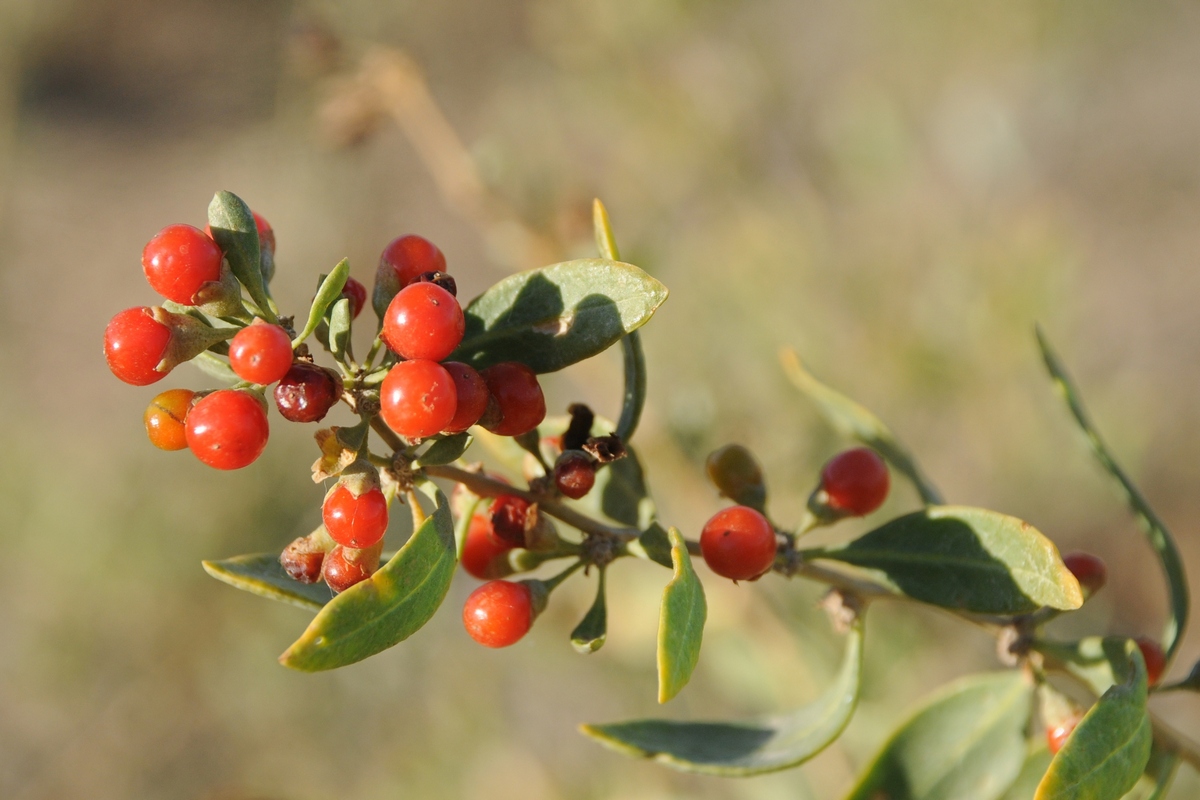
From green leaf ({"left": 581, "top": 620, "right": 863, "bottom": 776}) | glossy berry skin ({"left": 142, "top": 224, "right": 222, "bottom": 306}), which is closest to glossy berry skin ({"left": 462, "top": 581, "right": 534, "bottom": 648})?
green leaf ({"left": 581, "top": 620, "right": 863, "bottom": 776})

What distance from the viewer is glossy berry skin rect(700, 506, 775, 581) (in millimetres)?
1558

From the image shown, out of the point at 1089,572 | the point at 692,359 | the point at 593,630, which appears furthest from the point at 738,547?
the point at 692,359

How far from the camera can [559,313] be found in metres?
1.53

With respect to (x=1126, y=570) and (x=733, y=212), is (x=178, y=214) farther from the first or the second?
(x=1126, y=570)

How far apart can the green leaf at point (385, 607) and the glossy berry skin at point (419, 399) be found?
162 millimetres

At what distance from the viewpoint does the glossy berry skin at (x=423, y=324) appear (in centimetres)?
140

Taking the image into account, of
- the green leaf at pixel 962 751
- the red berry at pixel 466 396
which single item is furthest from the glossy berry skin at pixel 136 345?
the green leaf at pixel 962 751

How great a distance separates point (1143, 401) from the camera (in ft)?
17.2

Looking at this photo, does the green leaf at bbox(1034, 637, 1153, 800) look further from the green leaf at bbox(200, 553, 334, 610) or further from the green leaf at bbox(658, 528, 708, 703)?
the green leaf at bbox(200, 553, 334, 610)

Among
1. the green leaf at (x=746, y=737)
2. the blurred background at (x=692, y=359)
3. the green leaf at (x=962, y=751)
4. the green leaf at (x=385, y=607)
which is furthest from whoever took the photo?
the blurred background at (x=692, y=359)

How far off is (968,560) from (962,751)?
2.24 ft

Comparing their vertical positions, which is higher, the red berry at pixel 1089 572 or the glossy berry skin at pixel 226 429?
the glossy berry skin at pixel 226 429

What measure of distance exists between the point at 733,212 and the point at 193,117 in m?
11.8

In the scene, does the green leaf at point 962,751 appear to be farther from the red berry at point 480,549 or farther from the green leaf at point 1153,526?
the red berry at point 480,549
